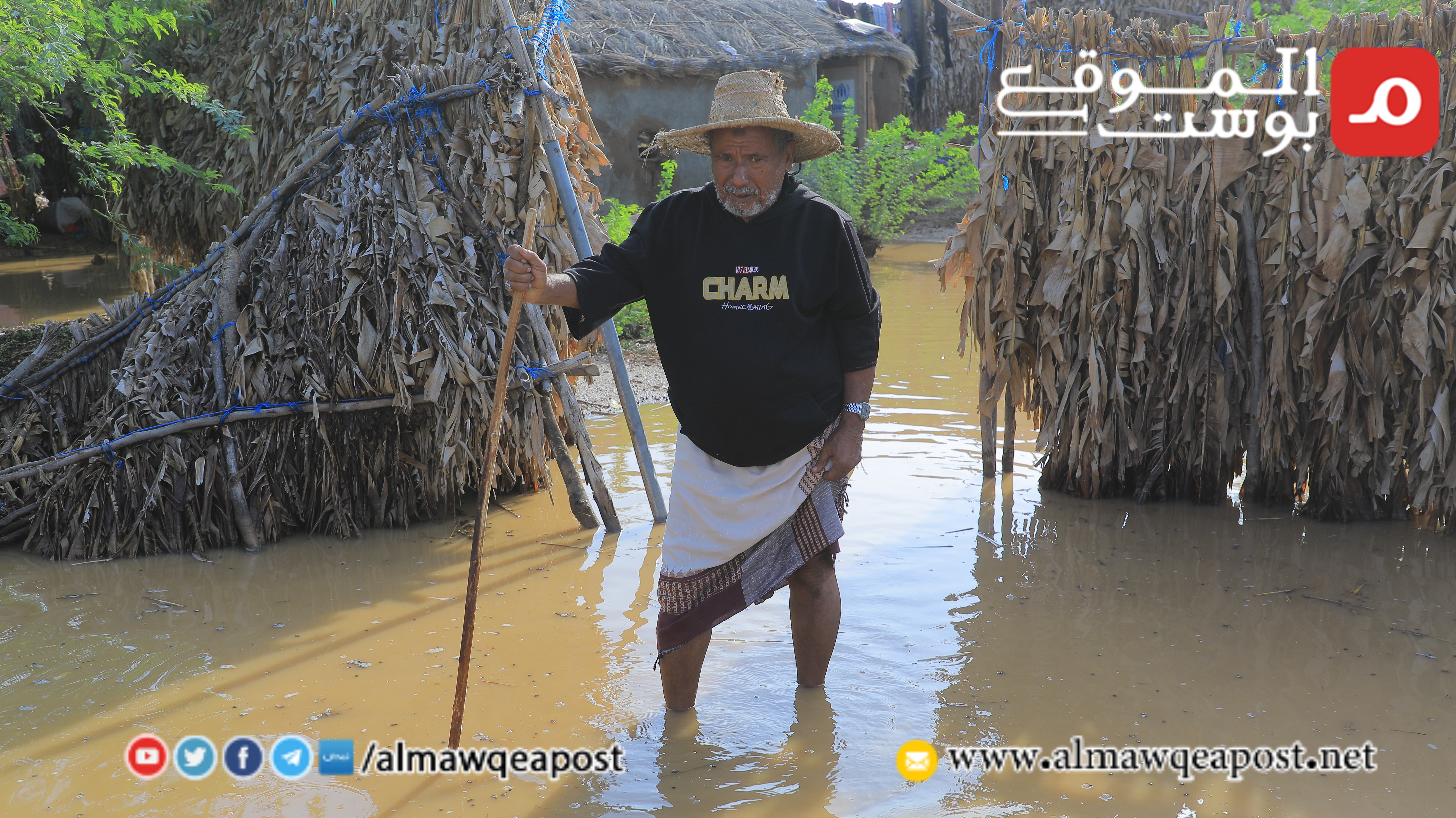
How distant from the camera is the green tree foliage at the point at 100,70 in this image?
5.05 metres

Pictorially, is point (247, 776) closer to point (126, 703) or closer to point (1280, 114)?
point (126, 703)

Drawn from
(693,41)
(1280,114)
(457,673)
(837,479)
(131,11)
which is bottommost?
(457,673)

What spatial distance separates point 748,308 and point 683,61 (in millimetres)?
10527

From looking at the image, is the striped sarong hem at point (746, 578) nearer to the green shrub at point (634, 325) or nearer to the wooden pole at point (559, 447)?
the wooden pole at point (559, 447)

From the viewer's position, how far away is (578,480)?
4.76m

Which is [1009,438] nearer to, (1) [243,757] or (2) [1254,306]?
(2) [1254,306]

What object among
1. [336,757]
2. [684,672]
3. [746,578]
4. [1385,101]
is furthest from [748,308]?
[1385,101]

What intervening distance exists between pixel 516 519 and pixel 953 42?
50.1ft

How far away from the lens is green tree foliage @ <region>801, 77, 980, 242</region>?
42.1 ft

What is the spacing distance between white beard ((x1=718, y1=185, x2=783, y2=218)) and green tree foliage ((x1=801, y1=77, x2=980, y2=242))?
9.91m

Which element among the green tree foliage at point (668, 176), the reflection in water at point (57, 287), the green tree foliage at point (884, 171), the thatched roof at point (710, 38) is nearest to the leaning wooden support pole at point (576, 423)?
the reflection in water at point (57, 287)

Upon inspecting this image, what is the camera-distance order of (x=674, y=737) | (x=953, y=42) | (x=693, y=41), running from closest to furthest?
(x=674, y=737) < (x=693, y=41) < (x=953, y=42)

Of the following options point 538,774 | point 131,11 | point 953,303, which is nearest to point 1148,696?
point 538,774

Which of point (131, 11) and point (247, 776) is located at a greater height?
point (131, 11)
